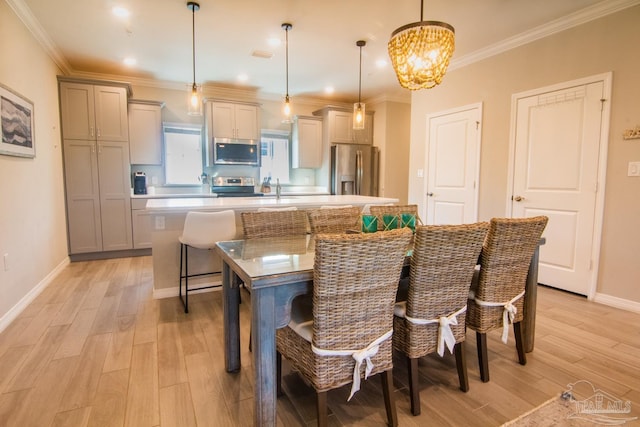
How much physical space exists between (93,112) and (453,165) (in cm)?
481

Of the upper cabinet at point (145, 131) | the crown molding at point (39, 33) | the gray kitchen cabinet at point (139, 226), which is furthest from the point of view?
the upper cabinet at point (145, 131)

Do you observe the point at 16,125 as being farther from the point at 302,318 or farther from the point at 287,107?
the point at 302,318

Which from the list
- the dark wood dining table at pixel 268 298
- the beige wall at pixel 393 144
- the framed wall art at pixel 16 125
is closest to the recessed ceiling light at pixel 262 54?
the framed wall art at pixel 16 125

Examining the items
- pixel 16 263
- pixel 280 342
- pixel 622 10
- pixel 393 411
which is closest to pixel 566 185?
pixel 622 10

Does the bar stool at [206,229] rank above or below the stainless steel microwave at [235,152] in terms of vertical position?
below

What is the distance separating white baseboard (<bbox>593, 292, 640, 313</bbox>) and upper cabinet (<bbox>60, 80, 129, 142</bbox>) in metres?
5.78

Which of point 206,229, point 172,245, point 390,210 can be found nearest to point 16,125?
point 172,245

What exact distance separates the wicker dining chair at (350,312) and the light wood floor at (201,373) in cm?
34

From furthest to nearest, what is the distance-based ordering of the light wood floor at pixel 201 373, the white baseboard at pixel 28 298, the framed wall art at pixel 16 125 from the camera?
1. the framed wall art at pixel 16 125
2. the white baseboard at pixel 28 298
3. the light wood floor at pixel 201 373

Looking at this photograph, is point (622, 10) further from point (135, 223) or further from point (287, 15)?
point (135, 223)

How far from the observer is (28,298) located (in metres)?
2.98

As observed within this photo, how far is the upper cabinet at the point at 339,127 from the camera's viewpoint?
5961 millimetres

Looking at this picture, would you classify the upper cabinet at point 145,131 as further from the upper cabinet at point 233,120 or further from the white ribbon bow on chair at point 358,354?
the white ribbon bow on chair at point 358,354

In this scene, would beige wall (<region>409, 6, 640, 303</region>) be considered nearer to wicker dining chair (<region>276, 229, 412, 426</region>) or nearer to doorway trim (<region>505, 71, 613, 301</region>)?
doorway trim (<region>505, 71, 613, 301</region>)
